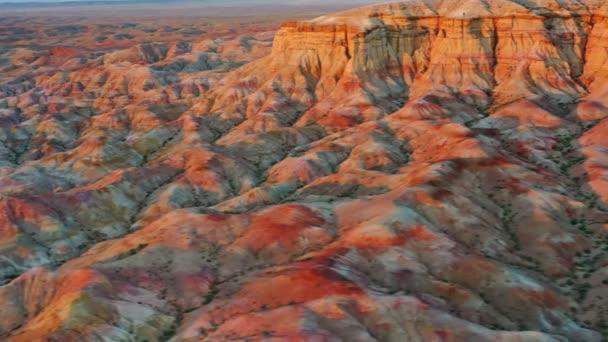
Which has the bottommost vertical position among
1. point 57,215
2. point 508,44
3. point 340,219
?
point 57,215

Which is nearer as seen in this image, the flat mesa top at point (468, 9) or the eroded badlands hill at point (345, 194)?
the eroded badlands hill at point (345, 194)

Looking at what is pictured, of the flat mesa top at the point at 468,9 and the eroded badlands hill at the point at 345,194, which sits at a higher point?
the flat mesa top at the point at 468,9

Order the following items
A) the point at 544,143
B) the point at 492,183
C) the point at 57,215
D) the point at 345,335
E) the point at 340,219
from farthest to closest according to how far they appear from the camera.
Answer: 1. the point at 544,143
2. the point at 57,215
3. the point at 492,183
4. the point at 340,219
5. the point at 345,335

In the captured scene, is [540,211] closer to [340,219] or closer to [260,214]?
[340,219]

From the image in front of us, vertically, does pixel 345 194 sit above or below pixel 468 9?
below

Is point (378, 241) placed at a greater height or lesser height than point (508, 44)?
lesser

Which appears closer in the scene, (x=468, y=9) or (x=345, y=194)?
(x=345, y=194)

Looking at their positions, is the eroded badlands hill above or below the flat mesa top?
below

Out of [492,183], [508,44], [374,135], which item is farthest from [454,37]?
→ [492,183]
